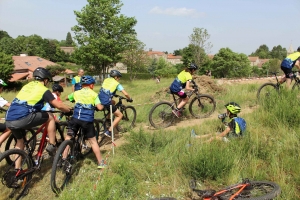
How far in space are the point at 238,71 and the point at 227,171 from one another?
61.2 metres

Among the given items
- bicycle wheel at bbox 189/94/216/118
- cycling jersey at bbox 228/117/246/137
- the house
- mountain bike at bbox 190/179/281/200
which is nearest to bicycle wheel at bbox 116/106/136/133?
bicycle wheel at bbox 189/94/216/118

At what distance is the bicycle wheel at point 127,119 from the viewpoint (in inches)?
264

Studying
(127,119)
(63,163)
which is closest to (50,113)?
(63,163)

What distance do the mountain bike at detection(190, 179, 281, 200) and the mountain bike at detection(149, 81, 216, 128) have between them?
343cm

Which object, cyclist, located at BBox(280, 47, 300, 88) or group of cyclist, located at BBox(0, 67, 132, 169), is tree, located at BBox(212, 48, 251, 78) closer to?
cyclist, located at BBox(280, 47, 300, 88)

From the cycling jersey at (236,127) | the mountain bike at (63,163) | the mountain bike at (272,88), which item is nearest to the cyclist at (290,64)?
the mountain bike at (272,88)

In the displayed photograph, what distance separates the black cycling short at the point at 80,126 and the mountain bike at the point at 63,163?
0.13m

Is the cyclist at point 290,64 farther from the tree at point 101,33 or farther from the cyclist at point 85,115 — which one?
the tree at point 101,33

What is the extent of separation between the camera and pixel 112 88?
18.8 feet

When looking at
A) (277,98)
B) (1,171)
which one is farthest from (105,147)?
Answer: (277,98)

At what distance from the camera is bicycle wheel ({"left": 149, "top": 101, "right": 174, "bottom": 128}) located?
272 inches

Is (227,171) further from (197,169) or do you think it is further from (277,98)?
(277,98)

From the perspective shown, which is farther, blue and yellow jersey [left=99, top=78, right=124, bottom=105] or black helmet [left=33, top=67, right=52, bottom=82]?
blue and yellow jersey [left=99, top=78, right=124, bottom=105]

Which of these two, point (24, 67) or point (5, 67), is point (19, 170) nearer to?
point (5, 67)
